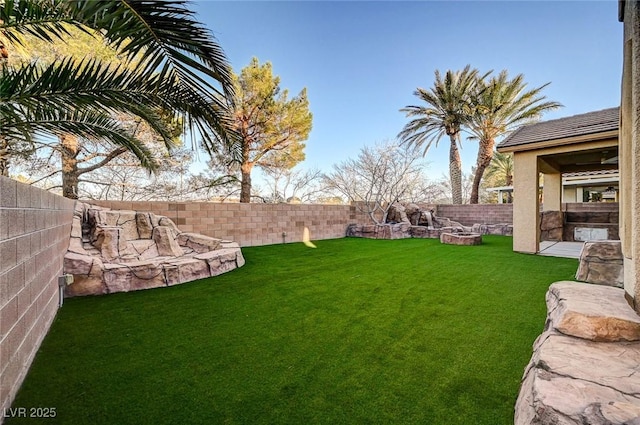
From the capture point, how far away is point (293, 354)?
83.8 inches

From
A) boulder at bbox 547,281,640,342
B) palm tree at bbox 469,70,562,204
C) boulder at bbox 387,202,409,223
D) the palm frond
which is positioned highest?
palm tree at bbox 469,70,562,204

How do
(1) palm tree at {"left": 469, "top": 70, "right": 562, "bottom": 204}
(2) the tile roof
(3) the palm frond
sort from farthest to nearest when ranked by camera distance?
(1) palm tree at {"left": 469, "top": 70, "right": 562, "bottom": 204}, (2) the tile roof, (3) the palm frond

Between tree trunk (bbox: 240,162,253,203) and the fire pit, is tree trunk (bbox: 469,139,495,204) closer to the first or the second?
the fire pit

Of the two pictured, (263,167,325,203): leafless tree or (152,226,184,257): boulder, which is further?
(263,167,325,203): leafless tree

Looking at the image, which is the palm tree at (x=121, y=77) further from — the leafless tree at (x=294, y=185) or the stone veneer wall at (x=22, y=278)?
the leafless tree at (x=294, y=185)

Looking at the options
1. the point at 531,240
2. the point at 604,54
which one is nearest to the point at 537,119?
the point at 604,54

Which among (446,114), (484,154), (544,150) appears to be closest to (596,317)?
(544,150)

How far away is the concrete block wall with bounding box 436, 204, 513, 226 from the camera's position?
1155cm

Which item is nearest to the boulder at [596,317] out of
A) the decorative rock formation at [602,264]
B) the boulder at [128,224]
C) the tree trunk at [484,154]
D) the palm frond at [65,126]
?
the decorative rock formation at [602,264]

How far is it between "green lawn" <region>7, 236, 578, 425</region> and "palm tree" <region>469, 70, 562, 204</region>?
413 inches

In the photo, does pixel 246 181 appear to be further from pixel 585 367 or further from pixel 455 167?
pixel 585 367

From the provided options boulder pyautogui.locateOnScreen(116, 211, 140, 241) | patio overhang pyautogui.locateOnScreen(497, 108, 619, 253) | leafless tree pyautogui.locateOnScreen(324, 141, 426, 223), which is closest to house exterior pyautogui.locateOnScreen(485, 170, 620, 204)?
patio overhang pyautogui.locateOnScreen(497, 108, 619, 253)

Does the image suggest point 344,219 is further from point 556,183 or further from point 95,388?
point 95,388

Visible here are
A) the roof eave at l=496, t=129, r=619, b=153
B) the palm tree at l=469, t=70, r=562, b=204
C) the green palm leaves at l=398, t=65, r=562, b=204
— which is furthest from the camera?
the green palm leaves at l=398, t=65, r=562, b=204
